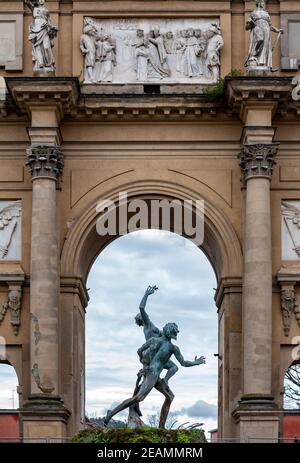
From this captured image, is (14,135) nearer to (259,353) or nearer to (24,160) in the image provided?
(24,160)

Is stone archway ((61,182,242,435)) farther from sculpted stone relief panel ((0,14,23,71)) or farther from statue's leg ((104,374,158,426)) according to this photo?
sculpted stone relief panel ((0,14,23,71))

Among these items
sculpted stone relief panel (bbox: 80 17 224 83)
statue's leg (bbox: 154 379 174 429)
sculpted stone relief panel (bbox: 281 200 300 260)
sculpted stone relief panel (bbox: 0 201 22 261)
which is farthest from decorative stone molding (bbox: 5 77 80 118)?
statue's leg (bbox: 154 379 174 429)

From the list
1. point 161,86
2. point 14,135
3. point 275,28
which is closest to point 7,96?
point 14,135

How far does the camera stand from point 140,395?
36250mm

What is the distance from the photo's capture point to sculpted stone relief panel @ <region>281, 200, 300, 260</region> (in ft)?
127

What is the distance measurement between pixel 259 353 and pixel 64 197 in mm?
5741

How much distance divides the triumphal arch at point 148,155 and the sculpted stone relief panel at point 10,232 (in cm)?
3

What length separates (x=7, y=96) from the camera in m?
38.5

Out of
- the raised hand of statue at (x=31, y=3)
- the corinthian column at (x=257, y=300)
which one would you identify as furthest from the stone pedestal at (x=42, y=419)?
the raised hand of statue at (x=31, y=3)

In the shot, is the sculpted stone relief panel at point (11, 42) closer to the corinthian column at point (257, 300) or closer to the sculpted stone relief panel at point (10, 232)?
the sculpted stone relief panel at point (10, 232)

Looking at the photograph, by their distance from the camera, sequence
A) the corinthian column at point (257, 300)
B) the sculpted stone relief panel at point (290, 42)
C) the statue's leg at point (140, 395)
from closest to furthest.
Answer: the statue's leg at point (140, 395)
the corinthian column at point (257, 300)
the sculpted stone relief panel at point (290, 42)

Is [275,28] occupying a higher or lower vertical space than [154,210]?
higher

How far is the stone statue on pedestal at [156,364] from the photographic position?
36281 millimetres
